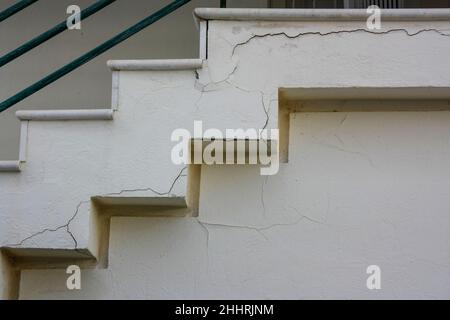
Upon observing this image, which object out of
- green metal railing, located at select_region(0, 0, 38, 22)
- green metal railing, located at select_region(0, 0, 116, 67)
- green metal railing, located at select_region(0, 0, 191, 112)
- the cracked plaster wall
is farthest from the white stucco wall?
green metal railing, located at select_region(0, 0, 38, 22)

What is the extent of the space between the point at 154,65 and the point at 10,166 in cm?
76

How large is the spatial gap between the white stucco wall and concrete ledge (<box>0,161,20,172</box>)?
0.13 feet

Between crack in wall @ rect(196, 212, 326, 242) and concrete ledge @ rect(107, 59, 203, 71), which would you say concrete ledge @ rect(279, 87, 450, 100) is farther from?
crack in wall @ rect(196, 212, 326, 242)

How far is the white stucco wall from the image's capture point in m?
3.28

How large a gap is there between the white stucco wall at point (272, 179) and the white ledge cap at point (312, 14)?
27 millimetres

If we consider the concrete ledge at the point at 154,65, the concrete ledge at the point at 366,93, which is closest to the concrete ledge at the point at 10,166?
the concrete ledge at the point at 154,65

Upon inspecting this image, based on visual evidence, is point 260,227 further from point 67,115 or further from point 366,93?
point 67,115

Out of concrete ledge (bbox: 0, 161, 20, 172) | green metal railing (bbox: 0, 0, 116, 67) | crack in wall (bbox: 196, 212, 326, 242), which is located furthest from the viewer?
crack in wall (bbox: 196, 212, 326, 242)

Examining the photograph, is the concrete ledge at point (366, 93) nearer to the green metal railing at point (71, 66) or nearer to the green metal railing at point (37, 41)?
the green metal railing at point (71, 66)

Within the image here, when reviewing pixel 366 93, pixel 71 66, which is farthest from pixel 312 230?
pixel 71 66

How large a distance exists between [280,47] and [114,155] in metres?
0.88

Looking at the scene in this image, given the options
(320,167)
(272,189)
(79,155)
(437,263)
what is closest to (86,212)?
(79,155)

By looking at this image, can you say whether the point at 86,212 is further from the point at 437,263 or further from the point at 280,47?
the point at 437,263

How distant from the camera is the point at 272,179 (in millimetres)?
3523
